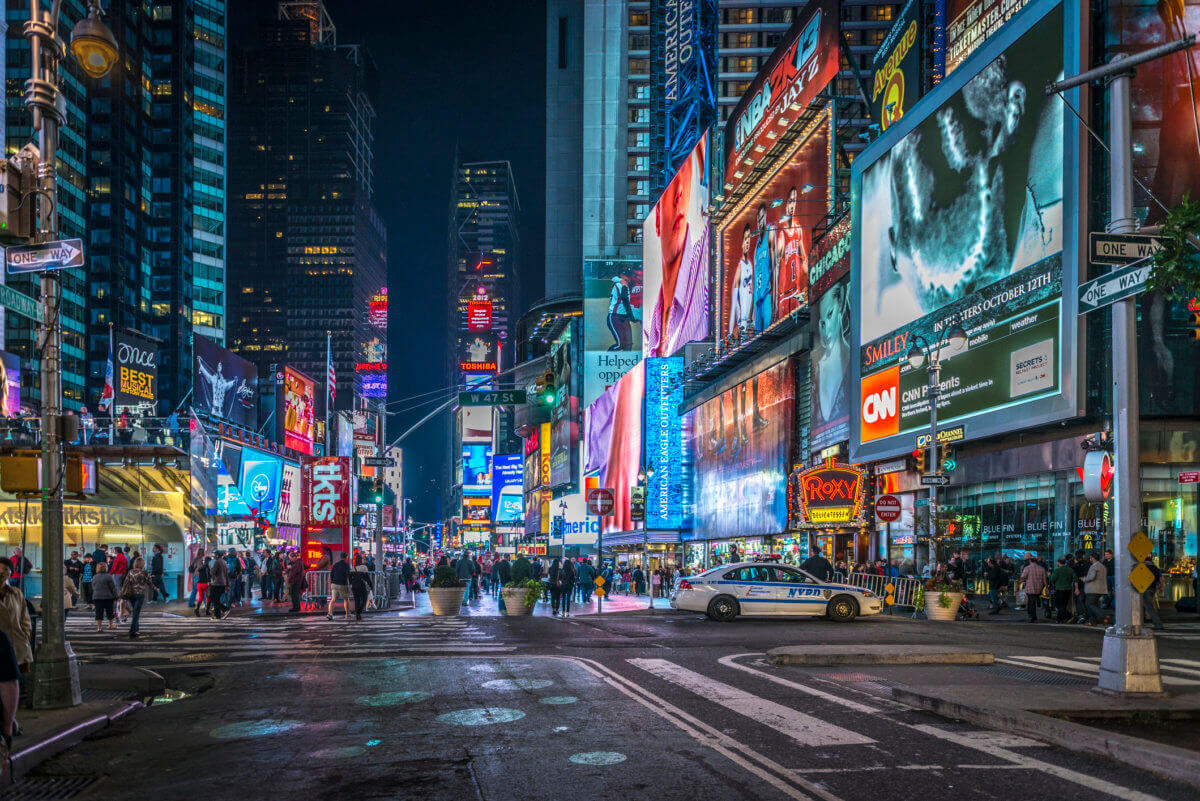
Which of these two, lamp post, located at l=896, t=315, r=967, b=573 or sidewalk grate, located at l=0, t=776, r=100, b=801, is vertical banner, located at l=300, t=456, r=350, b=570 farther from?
sidewalk grate, located at l=0, t=776, r=100, b=801

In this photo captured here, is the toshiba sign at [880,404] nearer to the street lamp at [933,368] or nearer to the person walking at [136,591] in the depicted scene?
the street lamp at [933,368]

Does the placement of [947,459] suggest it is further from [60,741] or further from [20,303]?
[60,741]

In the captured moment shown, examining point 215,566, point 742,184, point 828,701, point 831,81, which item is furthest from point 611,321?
point 828,701

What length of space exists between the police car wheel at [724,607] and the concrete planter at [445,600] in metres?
7.42

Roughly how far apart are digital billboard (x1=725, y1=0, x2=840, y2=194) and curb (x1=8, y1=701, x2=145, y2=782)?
133 ft

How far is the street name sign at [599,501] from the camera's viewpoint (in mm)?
33188

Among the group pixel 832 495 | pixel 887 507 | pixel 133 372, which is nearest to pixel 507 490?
pixel 133 372

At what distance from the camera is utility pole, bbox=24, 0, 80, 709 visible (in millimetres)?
11625

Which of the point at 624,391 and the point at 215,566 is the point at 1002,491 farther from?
the point at 624,391

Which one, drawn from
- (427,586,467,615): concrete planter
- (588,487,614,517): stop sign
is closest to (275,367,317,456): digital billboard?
(588,487,614,517): stop sign

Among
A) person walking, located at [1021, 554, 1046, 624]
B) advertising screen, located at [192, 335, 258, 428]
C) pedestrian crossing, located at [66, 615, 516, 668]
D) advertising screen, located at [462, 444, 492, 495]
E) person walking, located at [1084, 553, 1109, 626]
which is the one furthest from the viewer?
advertising screen, located at [462, 444, 492, 495]

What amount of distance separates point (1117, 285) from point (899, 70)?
33398 mm

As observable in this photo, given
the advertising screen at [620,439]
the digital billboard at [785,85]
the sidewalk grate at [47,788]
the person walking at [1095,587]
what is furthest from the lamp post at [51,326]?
the advertising screen at [620,439]

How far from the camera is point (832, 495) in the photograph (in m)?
40.7
